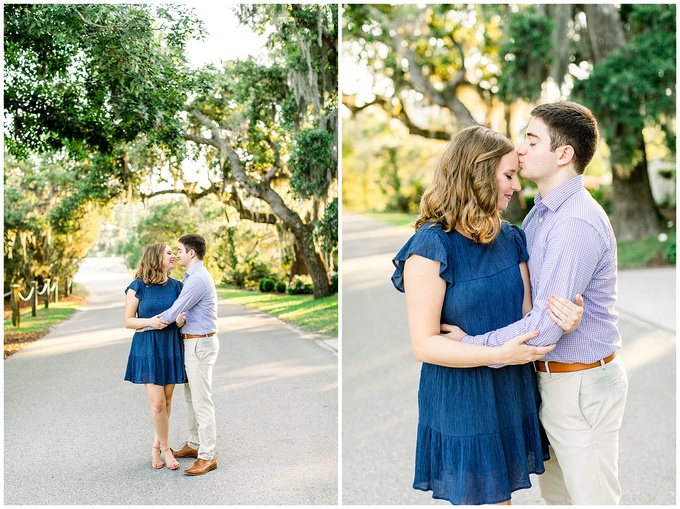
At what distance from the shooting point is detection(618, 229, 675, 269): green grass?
9609mm

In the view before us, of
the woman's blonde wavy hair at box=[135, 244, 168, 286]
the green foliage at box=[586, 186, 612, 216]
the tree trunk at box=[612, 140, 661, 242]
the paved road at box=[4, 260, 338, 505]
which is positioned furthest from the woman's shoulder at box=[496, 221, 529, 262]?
the green foliage at box=[586, 186, 612, 216]

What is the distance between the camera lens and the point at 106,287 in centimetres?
284

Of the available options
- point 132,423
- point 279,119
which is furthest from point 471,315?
point 132,423

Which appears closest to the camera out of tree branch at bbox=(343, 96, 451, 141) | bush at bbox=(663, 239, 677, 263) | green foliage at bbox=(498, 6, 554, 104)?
bush at bbox=(663, 239, 677, 263)

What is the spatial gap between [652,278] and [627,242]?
2.16 m

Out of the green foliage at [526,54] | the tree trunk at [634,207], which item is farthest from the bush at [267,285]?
the tree trunk at [634,207]

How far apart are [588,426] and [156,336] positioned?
1770 millimetres

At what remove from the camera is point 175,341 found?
278cm

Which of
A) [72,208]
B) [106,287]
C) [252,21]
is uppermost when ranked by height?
[252,21]

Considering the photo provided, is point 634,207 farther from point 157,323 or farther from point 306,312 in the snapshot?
point 157,323

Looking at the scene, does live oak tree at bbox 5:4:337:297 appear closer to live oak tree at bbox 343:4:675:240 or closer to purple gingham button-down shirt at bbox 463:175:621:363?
purple gingham button-down shirt at bbox 463:175:621:363

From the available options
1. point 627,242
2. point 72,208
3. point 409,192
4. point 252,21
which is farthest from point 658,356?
point 409,192

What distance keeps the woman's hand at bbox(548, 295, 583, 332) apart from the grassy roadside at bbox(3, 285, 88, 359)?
207 centimetres

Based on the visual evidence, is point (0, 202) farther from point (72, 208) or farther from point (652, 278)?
point (652, 278)
